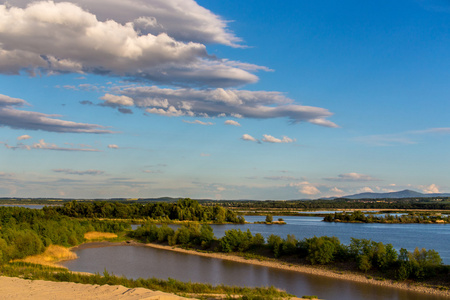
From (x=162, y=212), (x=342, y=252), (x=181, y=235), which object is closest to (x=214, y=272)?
(x=342, y=252)

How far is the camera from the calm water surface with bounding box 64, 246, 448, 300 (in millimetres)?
30562

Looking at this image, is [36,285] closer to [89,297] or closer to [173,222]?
[89,297]

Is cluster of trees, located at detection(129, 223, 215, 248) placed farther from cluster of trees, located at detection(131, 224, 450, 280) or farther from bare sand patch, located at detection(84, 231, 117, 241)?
bare sand patch, located at detection(84, 231, 117, 241)

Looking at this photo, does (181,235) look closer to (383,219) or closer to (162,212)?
(162,212)

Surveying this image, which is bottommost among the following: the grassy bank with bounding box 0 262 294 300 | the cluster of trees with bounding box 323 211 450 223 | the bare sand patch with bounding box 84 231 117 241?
the bare sand patch with bounding box 84 231 117 241

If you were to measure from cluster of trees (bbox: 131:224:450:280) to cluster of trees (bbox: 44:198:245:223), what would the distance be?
2135 inches

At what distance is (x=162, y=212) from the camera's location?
114m

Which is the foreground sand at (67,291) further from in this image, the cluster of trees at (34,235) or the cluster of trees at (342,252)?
the cluster of trees at (342,252)

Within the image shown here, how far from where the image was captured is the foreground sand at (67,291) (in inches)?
797

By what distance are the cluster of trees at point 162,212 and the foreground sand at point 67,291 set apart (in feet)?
281

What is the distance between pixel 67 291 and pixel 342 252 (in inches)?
1051

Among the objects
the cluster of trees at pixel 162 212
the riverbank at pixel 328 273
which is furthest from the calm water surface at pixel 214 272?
the cluster of trees at pixel 162 212

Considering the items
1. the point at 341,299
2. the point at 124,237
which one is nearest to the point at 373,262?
the point at 341,299

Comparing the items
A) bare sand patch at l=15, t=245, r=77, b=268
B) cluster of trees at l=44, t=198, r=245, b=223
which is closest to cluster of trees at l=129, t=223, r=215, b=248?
bare sand patch at l=15, t=245, r=77, b=268
